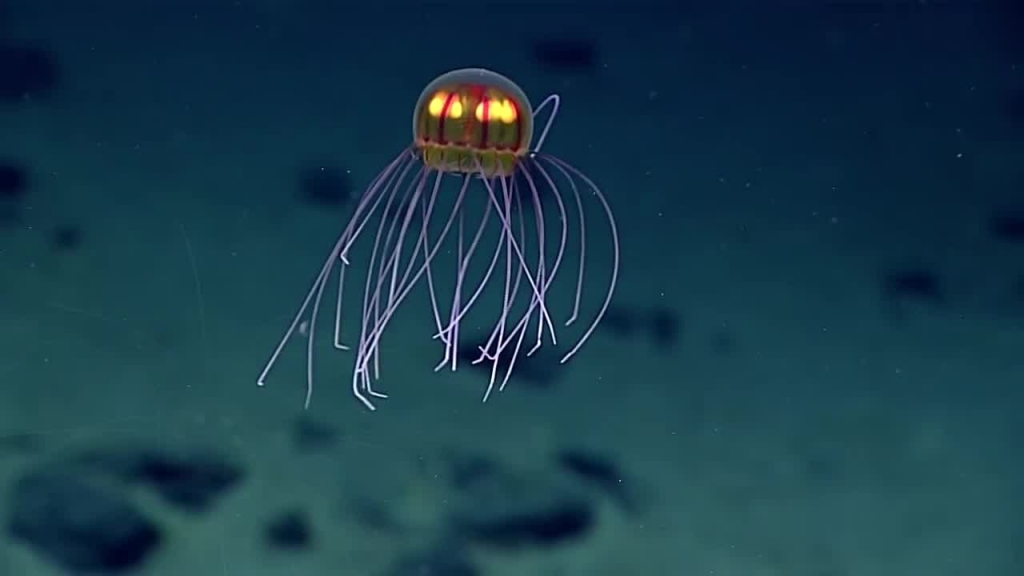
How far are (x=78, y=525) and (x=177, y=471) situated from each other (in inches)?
14.7

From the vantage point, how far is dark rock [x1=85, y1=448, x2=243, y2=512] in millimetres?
3303

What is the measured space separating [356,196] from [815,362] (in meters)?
1.59

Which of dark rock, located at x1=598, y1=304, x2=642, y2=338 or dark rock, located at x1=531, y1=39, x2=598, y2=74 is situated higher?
dark rock, located at x1=531, y1=39, x2=598, y2=74

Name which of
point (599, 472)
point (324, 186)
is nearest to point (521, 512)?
point (599, 472)

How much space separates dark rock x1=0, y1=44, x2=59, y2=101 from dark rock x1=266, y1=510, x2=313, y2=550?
5.16 ft

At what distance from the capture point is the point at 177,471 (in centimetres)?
331

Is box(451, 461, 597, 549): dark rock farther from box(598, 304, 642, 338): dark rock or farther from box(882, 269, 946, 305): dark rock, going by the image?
box(882, 269, 946, 305): dark rock

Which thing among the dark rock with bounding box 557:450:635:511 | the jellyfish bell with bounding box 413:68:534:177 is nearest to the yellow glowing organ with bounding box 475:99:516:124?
the jellyfish bell with bounding box 413:68:534:177

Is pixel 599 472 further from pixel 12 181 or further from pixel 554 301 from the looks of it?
pixel 12 181

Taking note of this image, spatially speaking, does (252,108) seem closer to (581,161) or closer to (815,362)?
(581,161)

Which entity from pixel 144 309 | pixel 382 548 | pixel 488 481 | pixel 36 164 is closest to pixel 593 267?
pixel 488 481

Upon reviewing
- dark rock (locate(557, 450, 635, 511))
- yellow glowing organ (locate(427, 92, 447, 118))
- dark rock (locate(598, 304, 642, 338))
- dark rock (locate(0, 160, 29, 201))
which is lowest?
dark rock (locate(0, 160, 29, 201))

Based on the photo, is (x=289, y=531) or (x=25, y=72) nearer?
(x=25, y=72)

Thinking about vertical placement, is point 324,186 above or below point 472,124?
below
